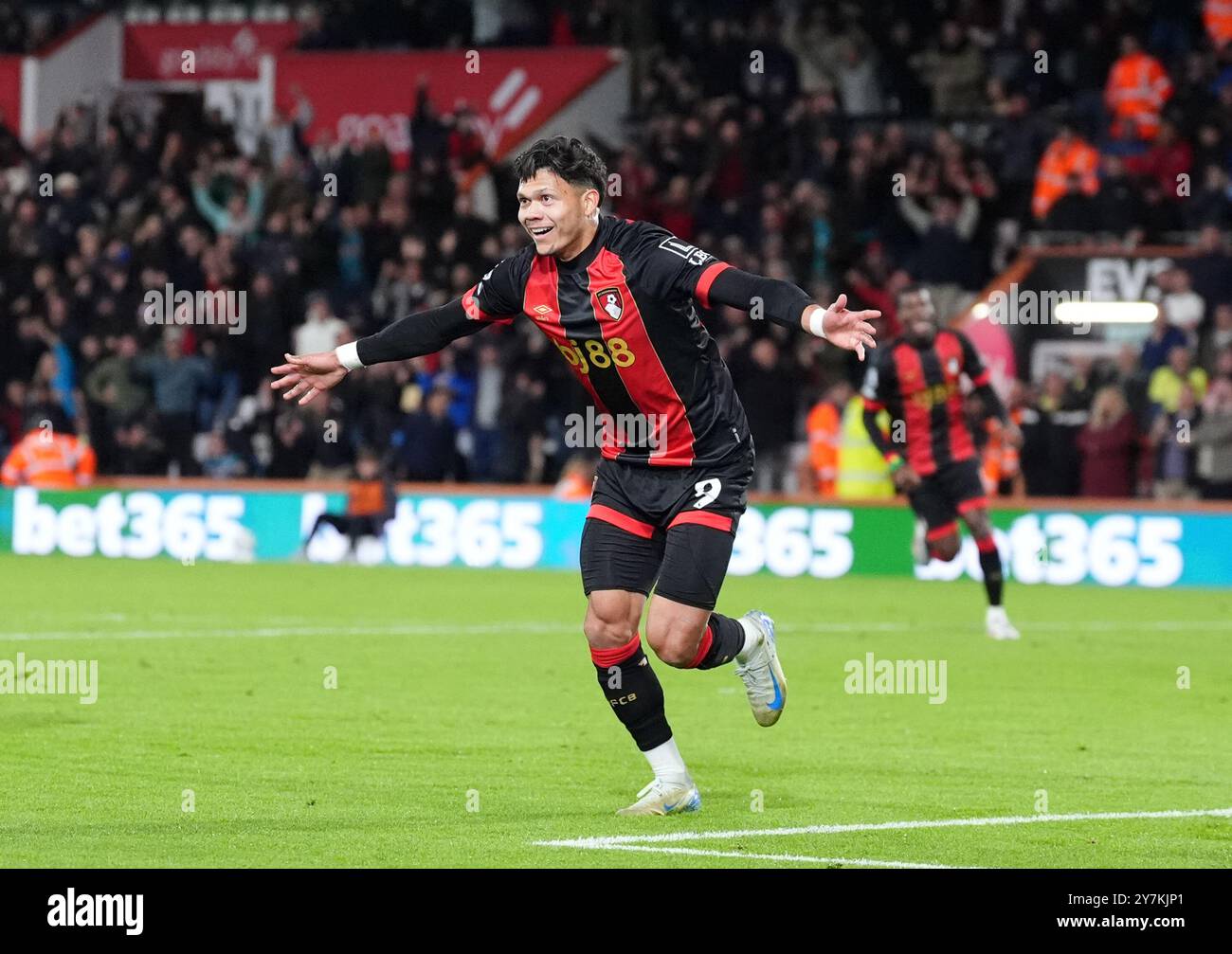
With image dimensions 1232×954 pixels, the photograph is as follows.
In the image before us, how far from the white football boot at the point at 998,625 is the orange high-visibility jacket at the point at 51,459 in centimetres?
1205

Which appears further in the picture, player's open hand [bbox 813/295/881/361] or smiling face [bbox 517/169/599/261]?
smiling face [bbox 517/169/599/261]

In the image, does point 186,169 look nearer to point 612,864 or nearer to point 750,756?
point 750,756

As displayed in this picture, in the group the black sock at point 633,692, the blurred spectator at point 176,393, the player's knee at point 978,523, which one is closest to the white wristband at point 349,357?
the black sock at point 633,692

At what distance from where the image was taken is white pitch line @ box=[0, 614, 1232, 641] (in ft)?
49.6

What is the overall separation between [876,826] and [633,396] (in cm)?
174

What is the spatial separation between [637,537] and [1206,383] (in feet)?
45.3

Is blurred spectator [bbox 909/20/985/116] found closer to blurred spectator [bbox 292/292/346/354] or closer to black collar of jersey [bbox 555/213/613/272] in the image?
blurred spectator [bbox 292/292/346/354]

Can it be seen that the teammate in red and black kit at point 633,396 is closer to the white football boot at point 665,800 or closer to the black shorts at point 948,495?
the white football boot at point 665,800

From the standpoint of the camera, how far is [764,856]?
7.26 metres

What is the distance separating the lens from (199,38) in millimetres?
32000

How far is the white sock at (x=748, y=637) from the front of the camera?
8969 millimetres

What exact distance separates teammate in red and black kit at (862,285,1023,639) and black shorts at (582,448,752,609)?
7.57 meters

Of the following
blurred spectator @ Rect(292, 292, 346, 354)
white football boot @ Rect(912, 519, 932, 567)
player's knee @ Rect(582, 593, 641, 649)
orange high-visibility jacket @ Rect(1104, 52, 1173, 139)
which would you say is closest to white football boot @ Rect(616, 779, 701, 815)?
player's knee @ Rect(582, 593, 641, 649)
